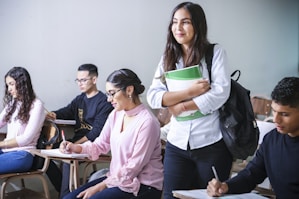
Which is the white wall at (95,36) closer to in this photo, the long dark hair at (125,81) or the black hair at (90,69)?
the black hair at (90,69)

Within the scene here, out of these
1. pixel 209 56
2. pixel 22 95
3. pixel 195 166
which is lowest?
pixel 195 166

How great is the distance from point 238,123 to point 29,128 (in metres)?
1.98

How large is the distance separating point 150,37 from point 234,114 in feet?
9.12

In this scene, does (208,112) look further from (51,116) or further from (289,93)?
(51,116)

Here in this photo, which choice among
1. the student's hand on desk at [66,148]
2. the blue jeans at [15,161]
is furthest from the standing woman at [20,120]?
the student's hand on desk at [66,148]

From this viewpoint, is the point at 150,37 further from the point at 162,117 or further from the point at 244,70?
the point at 244,70

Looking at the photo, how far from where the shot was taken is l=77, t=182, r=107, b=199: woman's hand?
90.8 inches

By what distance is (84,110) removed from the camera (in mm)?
3928

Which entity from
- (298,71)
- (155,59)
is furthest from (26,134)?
(298,71)

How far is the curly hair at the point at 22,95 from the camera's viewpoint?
3516 mm

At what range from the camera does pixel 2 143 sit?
3477 mm

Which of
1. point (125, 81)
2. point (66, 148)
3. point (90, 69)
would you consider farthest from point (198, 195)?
point (90, 69)

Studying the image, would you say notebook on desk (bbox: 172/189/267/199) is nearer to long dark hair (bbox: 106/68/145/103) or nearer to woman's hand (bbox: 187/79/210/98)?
woman's hand (bbox: 187/79/210/98)

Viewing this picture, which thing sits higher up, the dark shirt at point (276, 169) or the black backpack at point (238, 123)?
the black backpack at point (238, 123)
